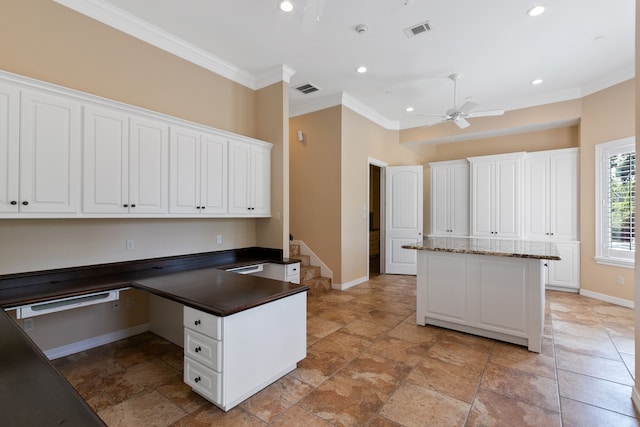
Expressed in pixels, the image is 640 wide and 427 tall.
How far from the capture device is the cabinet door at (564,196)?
5043 millimetres

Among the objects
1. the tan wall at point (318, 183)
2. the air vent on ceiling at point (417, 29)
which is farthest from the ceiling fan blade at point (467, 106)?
the tan wall at point (318, 183)

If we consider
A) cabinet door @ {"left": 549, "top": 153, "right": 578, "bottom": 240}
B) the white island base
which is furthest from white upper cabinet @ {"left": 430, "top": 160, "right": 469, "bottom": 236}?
the white island base

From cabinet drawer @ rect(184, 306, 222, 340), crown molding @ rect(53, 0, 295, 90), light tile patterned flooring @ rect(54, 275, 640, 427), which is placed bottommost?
light tile patterned flooring @ rect(54, 275, 640, 427)

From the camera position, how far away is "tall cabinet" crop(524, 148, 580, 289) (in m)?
5.04

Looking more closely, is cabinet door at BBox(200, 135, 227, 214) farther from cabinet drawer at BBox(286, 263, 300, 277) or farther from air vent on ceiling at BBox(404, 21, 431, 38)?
air vent on ceiling at BBox(404, 21, 431, 38)

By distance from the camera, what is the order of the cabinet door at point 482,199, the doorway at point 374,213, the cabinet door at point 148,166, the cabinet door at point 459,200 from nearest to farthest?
1. the cabinet door at point 148,166
2. the cabinet door at point 482,199
3. the cabinet door at point 459,200
4. the doorway at point 374,213

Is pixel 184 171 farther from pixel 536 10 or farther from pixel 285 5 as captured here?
pixel 536 10

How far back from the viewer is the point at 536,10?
299cm

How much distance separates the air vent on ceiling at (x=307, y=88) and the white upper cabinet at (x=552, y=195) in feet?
13.4

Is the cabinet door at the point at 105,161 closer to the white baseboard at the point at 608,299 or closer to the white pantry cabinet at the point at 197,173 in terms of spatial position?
the white pantry cabinet at the point at 197,173

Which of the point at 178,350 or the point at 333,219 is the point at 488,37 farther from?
the point at 178,350

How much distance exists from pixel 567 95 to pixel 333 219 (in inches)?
176

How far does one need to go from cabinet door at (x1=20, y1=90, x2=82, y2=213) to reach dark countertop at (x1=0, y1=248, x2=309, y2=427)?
2.19 feet

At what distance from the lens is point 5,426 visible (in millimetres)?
827
